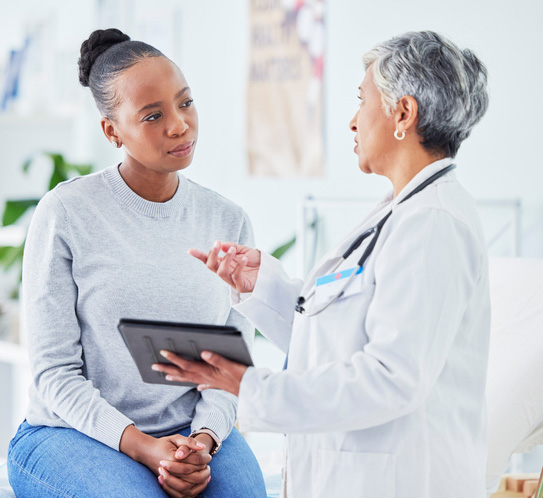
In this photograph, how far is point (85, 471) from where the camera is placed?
1.34m

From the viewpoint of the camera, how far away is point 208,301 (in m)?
1.58

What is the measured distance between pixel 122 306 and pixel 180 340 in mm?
455

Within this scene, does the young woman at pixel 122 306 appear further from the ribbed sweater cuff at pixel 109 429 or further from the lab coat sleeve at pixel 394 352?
the lab coat sleeve at pixel 394 352

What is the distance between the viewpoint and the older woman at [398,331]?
3.39 ft

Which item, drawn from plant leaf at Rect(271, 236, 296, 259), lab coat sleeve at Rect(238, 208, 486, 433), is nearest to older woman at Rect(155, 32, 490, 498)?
lab coat sleeve at Rect(238, 208, 486, 433)

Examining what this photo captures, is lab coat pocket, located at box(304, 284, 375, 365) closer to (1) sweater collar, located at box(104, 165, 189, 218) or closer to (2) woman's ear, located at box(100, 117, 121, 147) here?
(1) sweater collar, located at box(104, 165, 189, 218)

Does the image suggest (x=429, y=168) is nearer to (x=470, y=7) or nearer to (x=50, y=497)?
(x=50, y=497)

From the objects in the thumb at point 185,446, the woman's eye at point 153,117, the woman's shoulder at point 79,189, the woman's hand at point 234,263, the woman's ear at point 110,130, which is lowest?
the thumb at point 185,446

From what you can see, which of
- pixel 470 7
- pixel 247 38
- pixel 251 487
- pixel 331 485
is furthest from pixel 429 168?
pixel 247 38

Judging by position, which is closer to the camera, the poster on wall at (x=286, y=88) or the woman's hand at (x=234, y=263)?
the woman's hand at (x=234, y=263)

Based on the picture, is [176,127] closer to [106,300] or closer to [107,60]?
[107,60]

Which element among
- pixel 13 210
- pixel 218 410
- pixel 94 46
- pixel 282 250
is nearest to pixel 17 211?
pixel 13 210

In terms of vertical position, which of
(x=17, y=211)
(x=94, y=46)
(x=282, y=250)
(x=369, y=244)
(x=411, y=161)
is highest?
(x=94, y=46)

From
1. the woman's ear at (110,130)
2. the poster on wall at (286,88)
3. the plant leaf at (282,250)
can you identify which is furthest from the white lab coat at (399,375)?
the poster on wall at (286,88)
